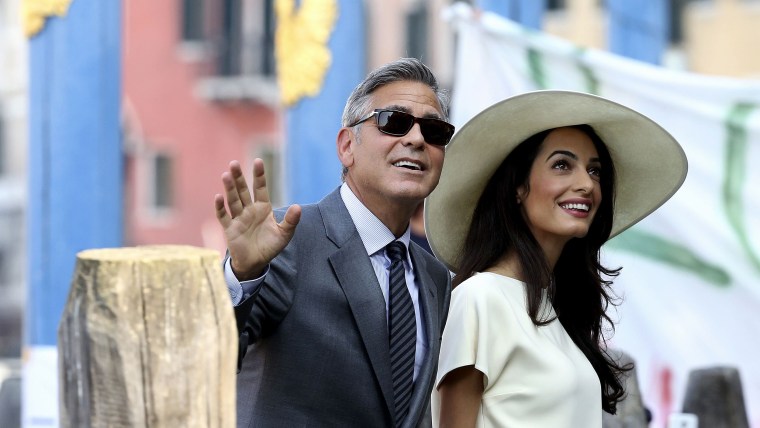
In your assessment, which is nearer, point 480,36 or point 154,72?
point 480,36

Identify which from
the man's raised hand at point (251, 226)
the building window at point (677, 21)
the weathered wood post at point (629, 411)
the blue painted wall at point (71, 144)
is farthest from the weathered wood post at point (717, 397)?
the building window at point (677, 21)

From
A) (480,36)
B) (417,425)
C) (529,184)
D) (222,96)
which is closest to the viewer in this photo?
(417,425)

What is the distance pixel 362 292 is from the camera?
8.38ft

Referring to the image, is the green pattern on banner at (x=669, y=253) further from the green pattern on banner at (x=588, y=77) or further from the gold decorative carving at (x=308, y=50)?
the gold decorative carving at (x=308, y=50)

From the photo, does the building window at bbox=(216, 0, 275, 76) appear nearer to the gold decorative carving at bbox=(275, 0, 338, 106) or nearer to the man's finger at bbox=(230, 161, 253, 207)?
the gold decorative carving at bbox=(275, 0, 338, 106)

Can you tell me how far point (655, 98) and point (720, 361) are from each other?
89cm

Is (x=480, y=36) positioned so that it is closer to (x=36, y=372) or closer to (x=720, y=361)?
(x=720, y=361)

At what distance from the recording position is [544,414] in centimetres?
258

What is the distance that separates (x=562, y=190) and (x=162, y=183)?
67.8ft

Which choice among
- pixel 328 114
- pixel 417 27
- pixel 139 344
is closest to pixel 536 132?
pixel 139 344

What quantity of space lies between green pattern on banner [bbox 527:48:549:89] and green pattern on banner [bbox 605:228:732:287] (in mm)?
591

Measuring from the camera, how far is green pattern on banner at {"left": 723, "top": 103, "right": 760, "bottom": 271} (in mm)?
4633

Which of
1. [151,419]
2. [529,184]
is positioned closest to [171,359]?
[151,419]

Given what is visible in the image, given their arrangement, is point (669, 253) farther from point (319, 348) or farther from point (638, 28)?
point (319, 348)
